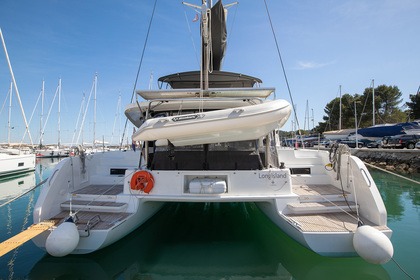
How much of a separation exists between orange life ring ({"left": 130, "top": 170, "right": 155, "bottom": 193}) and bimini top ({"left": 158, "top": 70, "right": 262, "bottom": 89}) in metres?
4.10

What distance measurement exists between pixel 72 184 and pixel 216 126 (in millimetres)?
3389

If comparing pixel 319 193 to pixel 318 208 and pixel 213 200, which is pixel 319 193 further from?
pixel 213 200

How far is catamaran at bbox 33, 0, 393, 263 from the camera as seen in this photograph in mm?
3529

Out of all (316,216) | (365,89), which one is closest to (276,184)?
(316,216)

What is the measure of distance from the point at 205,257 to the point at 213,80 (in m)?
5.09

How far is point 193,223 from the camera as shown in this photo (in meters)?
5.84

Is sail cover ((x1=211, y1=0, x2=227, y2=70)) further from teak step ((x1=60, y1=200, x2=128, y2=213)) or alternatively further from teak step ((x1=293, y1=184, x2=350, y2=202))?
teak step ((x1=60, y1=200, x2=128, y2=213))

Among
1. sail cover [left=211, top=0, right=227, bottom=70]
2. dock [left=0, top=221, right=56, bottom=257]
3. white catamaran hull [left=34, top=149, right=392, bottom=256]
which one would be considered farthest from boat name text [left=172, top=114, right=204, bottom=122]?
sail cover [left=211, top=0, right=227, bottom=70]

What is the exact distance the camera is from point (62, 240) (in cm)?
330

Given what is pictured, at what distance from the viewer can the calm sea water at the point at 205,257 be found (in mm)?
3635

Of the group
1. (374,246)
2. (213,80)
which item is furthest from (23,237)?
(213,80)

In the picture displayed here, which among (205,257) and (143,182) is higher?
(143,182)

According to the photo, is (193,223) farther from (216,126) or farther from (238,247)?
(216,126)

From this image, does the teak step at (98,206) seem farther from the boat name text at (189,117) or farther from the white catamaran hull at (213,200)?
the boat name text at (189,117)
